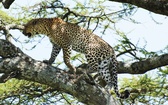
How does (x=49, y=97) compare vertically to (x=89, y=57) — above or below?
below

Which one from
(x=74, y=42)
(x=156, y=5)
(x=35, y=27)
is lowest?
(x=74, y=42)

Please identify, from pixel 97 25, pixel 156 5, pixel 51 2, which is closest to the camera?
pixel 156 5

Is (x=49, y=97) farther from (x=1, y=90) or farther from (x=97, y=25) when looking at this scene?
(x=97, y=25)

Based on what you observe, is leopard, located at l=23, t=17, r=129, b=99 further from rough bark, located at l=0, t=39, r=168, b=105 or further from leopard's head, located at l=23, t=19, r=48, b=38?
rough bark, located at l=0, t=39, r=168, b=105

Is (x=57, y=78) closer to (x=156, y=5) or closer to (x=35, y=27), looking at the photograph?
(x=156, y=5)

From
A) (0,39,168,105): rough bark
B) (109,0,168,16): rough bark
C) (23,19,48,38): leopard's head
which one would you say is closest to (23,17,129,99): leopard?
(23,19,48,38): leopard's head

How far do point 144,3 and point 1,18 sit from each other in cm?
311

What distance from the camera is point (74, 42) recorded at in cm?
645

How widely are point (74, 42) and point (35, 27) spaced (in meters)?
0.66

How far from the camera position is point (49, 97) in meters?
6.28

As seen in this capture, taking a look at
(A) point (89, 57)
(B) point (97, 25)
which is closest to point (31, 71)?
(A) point (89, 57)

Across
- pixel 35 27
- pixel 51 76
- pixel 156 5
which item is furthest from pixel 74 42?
pixel 156 5

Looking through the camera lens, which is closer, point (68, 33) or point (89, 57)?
point (89, 57)

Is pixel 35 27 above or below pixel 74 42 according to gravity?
above
